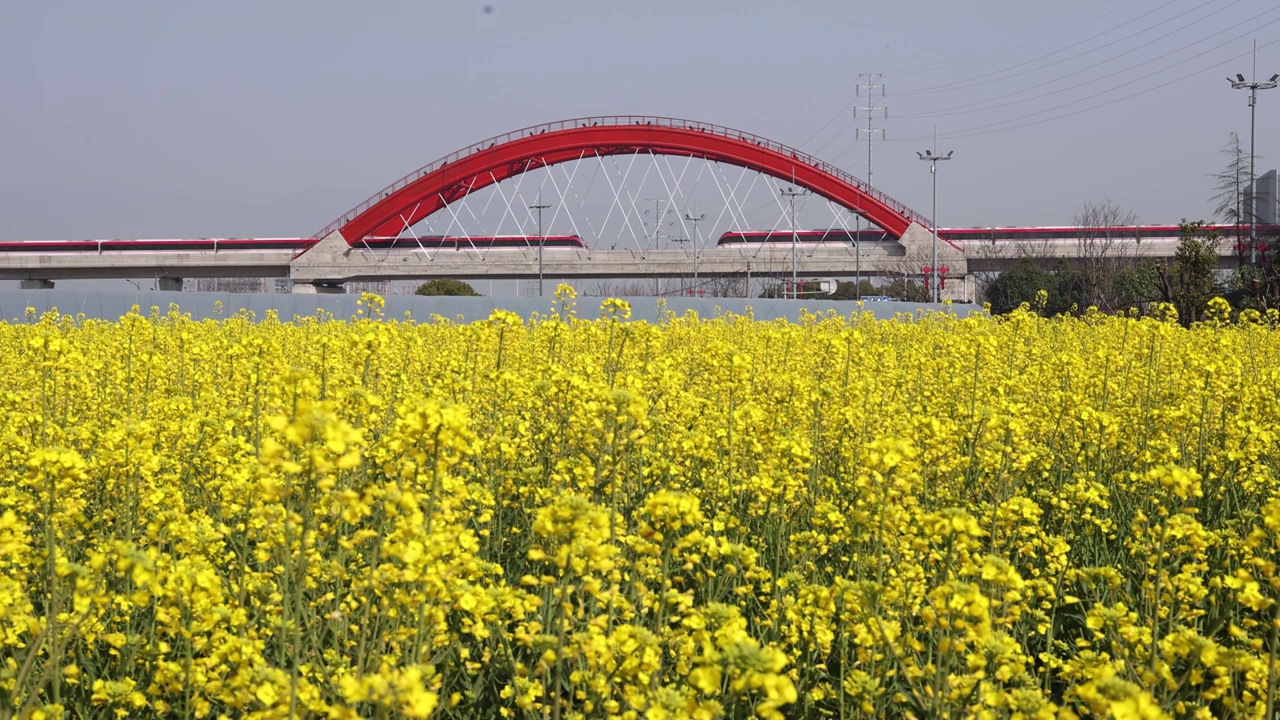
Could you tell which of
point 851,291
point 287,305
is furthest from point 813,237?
point 287,305

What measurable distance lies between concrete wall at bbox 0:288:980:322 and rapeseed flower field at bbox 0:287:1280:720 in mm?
13682

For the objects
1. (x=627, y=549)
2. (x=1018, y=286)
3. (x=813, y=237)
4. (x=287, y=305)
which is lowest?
(x=627, y=549)

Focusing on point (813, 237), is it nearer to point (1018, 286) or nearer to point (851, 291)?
point (1018, 286)

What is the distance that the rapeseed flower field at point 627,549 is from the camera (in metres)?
2.32

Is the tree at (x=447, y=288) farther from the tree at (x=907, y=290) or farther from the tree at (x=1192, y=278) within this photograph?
the tree at (x=1192, y=278)

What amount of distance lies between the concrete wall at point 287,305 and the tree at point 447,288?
84.3 feet

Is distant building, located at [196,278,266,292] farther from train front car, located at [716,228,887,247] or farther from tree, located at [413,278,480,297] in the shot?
train front car, located at [716,228,887,247]

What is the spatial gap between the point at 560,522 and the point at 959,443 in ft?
12.1

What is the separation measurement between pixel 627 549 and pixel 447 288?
49088mm

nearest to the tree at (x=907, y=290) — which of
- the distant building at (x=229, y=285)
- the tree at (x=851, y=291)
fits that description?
the tree at (x=851, y=291)

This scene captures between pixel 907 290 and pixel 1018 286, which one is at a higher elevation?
pixel 907 290

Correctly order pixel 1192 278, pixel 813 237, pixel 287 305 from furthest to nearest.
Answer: pixel 813 237 < pixel 287 305 < pixel 1192 278

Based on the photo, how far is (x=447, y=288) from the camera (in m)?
51.2

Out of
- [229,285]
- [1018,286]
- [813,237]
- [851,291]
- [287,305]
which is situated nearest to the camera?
[287,305]
